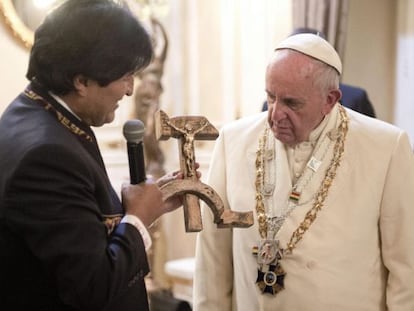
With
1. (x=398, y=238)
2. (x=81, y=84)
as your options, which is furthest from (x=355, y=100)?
(x=81, y=84)

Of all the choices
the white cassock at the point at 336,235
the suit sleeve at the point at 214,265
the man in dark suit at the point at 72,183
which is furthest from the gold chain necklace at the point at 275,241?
the man in dark suit at the point at 72,183

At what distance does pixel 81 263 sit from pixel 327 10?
3.14m

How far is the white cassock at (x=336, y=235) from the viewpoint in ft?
7.33

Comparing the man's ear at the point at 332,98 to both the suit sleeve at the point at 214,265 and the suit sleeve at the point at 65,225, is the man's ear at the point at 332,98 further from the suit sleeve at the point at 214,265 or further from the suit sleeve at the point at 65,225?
the suit sleeve at the point at 65,225

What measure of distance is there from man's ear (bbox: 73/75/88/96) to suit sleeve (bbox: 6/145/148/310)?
166 mm

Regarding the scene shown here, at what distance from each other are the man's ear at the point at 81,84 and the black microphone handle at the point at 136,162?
0.55ft

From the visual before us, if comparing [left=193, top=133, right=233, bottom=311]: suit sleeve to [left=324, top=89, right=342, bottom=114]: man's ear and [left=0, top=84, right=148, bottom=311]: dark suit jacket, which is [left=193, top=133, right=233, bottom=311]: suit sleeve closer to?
[left=324, top=89, right=342, bottom=114]: man's ear

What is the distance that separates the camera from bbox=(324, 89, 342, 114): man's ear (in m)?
2.29

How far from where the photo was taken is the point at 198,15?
505 cm

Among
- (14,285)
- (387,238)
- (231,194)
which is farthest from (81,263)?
(387,238)

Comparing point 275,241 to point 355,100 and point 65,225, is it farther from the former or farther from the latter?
point 355,100

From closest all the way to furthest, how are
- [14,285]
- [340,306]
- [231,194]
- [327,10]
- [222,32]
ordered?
[14,285] < [340,306] < [231,194] < [327,10] < [222,32]

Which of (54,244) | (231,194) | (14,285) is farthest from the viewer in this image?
(231,194)

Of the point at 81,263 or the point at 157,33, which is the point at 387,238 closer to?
the point at 81,263
